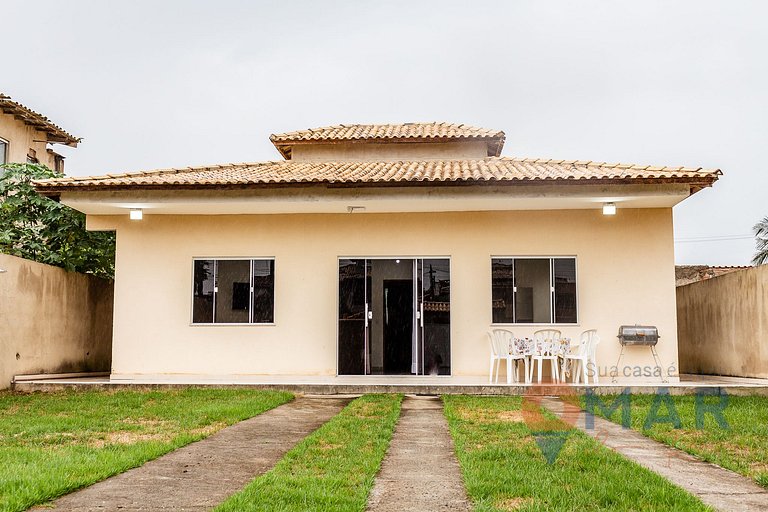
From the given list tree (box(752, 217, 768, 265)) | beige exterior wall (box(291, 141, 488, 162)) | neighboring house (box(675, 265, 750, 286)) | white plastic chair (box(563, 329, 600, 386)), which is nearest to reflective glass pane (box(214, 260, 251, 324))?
beige exterior wall (box(291, 141, 488, 162))

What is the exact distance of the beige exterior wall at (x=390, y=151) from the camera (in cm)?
1526

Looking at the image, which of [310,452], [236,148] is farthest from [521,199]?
[236,148]

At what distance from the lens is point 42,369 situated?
12359mm

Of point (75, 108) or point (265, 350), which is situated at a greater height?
point (75, 108)

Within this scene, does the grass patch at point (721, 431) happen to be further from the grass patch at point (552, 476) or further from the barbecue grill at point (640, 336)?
the barbecue grill at point (640, 336)

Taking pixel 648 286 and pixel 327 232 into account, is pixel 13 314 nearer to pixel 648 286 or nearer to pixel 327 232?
pixel 327 232

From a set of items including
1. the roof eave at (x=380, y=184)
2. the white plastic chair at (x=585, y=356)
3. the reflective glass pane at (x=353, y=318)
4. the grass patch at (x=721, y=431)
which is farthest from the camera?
the reflective glass pane at (x=353, y=318)

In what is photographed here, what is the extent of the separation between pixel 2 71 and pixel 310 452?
2856 centimetres

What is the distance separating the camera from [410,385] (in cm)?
1098

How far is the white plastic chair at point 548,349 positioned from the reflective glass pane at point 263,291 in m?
4.40

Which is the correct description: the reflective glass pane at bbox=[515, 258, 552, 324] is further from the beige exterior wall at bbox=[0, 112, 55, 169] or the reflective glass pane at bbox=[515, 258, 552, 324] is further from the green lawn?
the beige exterior wall at bbox=[0, 112, 55, 169]

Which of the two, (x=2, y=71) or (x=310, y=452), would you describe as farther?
(x=2, y=71)

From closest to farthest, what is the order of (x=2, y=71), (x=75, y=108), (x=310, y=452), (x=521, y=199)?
(x=310, y=452)
(x=521, y=199)
(x=2, y=71)
(x=75, y=108)

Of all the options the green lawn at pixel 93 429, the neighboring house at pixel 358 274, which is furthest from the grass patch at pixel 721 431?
the green lawn at pixel 93 429
